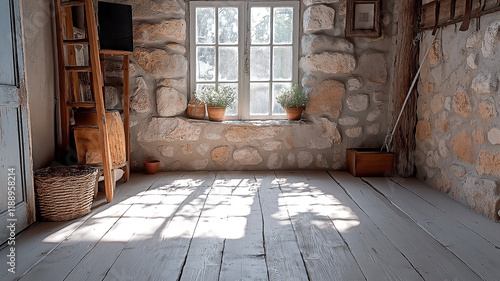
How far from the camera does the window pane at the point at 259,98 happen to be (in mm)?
4078

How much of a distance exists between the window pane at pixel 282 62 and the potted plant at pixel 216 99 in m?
0.52

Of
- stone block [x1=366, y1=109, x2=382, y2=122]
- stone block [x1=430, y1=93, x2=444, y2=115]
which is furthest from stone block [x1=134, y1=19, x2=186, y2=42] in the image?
stone block [x1=430, y1=93, x2=444, y2=115]

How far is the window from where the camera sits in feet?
13.1

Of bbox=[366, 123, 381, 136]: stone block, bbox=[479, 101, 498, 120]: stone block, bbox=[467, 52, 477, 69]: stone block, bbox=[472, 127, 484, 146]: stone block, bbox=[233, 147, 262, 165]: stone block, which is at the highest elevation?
bbox=[467, 52, 477, 69]: stone block

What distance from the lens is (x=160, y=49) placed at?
12.5 ft

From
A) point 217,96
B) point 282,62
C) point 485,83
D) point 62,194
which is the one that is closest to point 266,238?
point 62,194

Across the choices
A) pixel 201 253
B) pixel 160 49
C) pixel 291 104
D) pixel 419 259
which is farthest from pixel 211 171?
pixel 419 259

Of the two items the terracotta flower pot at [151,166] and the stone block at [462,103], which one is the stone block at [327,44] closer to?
the stone block at [462,103]

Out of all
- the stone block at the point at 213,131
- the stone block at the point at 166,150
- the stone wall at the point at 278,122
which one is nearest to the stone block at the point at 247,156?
the stone wall at the point at 278,122

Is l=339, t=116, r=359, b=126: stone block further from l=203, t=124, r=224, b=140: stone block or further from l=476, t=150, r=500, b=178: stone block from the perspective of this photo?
l=476, t=150, r=500, b=178: stone block

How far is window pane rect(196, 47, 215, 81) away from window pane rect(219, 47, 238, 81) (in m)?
0.08

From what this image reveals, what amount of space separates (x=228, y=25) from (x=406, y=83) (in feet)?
6.00

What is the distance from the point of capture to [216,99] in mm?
3895

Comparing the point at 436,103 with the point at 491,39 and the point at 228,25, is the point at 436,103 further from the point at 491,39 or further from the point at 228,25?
the point at 228,25
